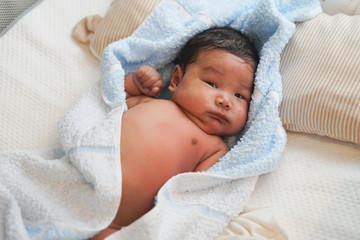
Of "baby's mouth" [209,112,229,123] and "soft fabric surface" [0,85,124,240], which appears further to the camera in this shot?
"baby's mouth" [209,112,229,123]

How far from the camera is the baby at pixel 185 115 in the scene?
1.03 m

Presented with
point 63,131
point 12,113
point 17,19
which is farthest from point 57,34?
point 63,131

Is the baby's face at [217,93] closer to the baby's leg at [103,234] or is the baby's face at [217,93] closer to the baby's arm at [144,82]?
the baby's arm at [144,82]

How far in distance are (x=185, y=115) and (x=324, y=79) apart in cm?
43

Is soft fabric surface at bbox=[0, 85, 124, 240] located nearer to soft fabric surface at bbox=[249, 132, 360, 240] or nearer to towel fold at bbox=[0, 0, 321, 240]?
towel fold at bbox=[0, 0, 321, 240]

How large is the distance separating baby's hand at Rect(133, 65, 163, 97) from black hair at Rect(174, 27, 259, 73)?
100mm

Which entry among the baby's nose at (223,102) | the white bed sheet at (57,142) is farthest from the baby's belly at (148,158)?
the white bed sheet at (57,142)

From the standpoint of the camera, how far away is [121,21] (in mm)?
1392

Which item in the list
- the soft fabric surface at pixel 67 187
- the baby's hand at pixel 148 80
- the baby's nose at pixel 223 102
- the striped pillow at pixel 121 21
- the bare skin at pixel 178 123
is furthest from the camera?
the striped pillow at pixel 121 21

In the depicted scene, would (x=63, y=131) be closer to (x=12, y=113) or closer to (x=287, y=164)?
(x=12, y=113)

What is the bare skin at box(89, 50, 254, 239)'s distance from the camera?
3.38 feet

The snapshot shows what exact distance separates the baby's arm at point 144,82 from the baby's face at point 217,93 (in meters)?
0.08

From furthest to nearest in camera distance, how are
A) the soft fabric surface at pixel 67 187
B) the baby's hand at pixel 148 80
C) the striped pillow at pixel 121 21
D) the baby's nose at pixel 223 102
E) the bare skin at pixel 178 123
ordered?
the striped pillow at pixel 121 21, the baby's hand at pixel 148 80, the baby's nose at pixel 223 102, the bare skin at pixel 178 123, the soft fabric surface at pixel 67 187

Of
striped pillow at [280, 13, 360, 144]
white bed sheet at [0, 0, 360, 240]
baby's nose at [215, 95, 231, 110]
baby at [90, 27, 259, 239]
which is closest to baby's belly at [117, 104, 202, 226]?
baby at [90, 27, 259, 239]
